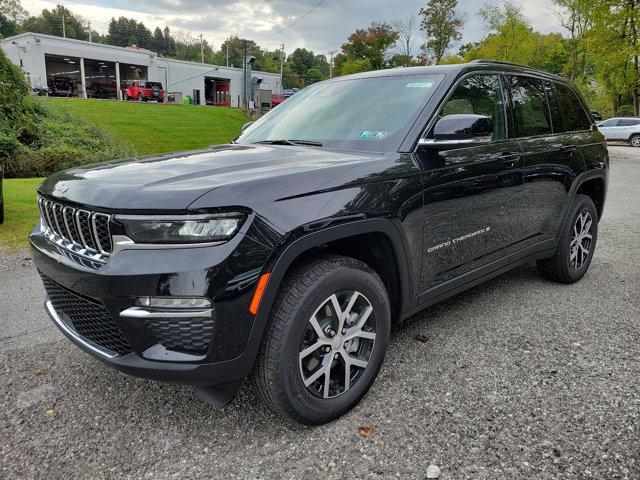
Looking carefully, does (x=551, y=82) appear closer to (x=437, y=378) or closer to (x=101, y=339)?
(x=437, y=378)

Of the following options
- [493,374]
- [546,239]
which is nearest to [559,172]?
[546,239]

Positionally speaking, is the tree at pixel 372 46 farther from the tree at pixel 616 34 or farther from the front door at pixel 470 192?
the front door at pixel 470 192

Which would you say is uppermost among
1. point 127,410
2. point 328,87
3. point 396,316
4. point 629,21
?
Answer: point 629,21

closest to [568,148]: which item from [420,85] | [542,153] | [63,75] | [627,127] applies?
[542,153]

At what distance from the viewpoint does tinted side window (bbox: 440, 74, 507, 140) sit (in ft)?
10.7

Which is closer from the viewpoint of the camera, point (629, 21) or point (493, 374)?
point (493, 374)

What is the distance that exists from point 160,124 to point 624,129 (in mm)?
24769

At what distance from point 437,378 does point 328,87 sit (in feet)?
7.53

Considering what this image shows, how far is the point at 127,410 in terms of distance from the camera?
2.68m

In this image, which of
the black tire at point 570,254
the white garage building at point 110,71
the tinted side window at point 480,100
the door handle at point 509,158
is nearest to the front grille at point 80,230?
the tinted side window at point 480,100

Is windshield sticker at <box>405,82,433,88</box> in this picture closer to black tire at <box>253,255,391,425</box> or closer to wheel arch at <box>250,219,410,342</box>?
wheel arch at <box>250,219,410,342</box>

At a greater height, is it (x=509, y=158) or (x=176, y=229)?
(x=509, y=158)

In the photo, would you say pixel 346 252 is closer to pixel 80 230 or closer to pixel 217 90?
pixel 80 230

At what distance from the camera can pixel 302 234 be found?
2.26m
